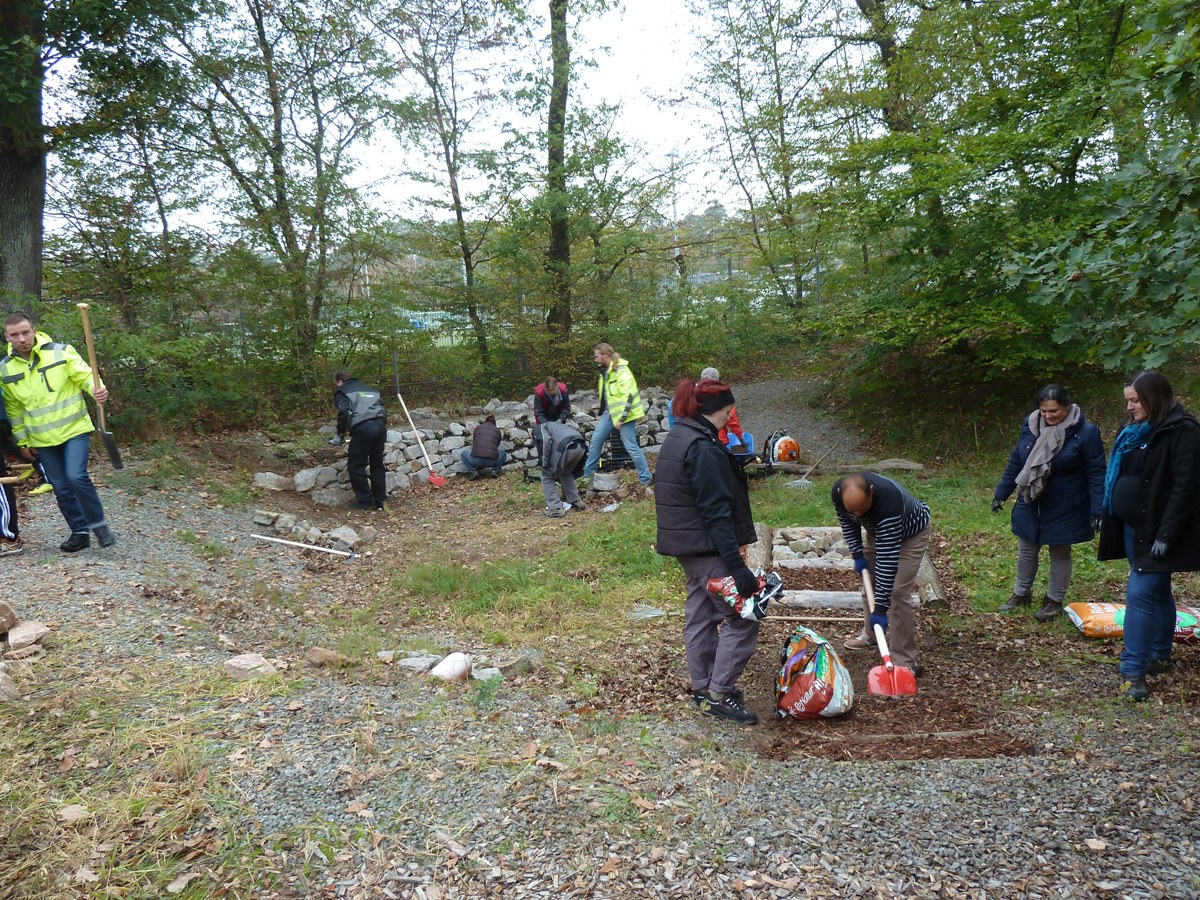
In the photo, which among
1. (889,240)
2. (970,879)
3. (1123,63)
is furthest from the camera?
(889,240)

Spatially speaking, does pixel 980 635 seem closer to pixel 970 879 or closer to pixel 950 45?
pixel 970 879

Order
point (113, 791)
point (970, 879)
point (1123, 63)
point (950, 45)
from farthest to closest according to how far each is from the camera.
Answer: point (950, 45)
point (1123, 63)
point (113, 791)
point (970, 879)

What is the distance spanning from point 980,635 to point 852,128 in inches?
393

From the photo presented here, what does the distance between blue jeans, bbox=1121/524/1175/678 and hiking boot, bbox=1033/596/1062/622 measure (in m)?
1.08

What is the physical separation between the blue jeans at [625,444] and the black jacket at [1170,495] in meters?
5.65

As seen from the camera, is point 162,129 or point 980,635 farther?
point 162,129

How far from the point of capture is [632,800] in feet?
10.3

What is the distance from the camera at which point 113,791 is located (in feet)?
10.1

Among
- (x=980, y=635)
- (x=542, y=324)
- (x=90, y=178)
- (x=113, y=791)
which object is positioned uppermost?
(x=90, y=178)

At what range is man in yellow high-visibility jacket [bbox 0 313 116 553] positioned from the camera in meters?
5.39

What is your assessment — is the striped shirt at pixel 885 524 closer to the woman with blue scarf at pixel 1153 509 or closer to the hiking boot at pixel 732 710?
the hiking boot at pixel 732 710

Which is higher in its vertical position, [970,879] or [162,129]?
[162,129]

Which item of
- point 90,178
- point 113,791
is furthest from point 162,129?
point 113,791

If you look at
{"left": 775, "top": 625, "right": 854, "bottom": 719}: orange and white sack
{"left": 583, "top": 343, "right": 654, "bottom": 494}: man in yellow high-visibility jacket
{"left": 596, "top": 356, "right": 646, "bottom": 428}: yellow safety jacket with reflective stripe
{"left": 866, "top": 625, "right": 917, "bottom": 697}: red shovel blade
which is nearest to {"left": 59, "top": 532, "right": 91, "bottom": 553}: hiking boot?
{"left": 583, "top": 343, "right": 654, "bottom": 494}: man in yellow high-visibility jacket
